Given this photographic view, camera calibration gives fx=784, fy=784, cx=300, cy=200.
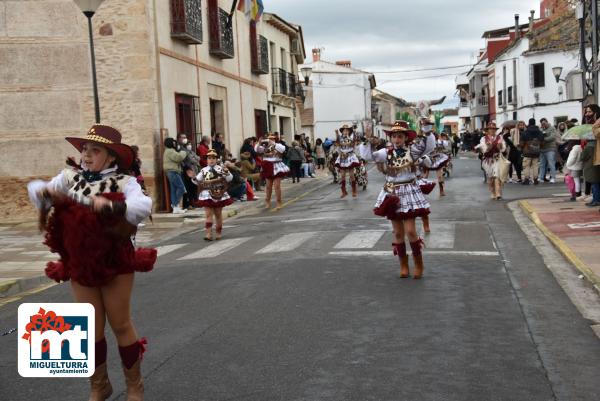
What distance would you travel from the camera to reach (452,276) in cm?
862

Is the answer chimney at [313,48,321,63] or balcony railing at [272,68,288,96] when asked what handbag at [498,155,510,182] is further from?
chimney at [313,48,321,63]

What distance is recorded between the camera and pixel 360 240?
11680 millimetres

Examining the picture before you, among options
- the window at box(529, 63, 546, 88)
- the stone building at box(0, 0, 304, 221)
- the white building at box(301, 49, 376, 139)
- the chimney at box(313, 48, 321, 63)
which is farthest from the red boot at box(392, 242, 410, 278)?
the chimney at box(313, 48, 321, 63)

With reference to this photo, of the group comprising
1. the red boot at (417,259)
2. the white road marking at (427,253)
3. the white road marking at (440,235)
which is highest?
the red boot at (417,259)

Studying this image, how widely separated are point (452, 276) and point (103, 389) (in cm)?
495

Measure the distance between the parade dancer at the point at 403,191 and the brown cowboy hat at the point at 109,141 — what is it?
14.4ft

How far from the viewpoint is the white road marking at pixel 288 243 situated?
1110cm

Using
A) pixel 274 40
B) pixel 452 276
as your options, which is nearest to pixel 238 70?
pixel 274 40

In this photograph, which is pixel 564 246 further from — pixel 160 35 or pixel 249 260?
pixel 160 35

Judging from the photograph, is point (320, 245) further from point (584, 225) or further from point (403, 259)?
point (584, 225)

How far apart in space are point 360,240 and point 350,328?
5392mm

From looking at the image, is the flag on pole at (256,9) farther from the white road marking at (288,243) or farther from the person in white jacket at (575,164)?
the white road marking at (288,243)

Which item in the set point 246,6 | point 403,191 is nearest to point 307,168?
point 246,6

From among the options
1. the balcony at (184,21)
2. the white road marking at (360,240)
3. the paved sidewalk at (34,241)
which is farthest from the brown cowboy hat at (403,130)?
the balcony at (184,21)
